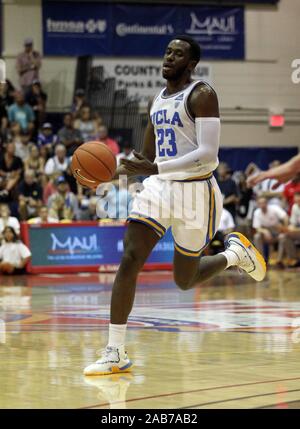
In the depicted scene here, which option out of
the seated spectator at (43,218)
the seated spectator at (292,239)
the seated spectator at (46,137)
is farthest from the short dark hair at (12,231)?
the seated spectator at (292,239)

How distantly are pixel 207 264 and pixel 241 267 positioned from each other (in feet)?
2.85

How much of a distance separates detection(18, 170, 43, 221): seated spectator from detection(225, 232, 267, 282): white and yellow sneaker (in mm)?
10224

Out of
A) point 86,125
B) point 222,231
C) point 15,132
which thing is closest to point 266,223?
point 222,231

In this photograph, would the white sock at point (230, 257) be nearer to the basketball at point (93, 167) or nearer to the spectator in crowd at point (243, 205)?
the basketball at point (93, 167)

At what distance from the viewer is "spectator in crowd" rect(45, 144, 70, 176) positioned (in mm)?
18906

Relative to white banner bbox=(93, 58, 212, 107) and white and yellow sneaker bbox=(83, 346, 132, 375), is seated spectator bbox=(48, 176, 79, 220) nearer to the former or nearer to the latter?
white banner bbox=(93, 58, 212, 107)

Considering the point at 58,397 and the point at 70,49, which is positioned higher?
the point at 70,49

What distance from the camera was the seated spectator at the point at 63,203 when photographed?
17.5 meters

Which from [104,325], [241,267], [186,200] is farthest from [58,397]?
[104,325]

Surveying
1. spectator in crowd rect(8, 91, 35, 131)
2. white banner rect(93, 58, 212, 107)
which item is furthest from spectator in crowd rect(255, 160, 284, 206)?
spectator in crowd rect(8, 91, 35, 131)

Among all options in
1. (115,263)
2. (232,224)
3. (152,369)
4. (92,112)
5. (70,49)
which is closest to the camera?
Result: (152,369)

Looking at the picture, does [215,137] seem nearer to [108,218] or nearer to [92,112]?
[108,218]

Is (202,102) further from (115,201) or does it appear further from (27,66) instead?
(27,66)

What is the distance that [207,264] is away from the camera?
7.16 meters
